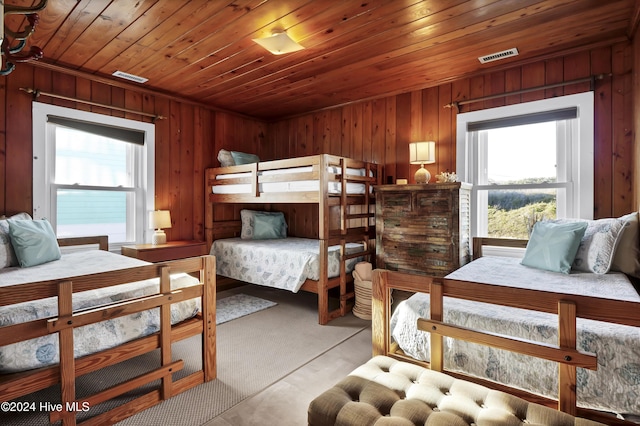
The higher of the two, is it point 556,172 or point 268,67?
point 268,67

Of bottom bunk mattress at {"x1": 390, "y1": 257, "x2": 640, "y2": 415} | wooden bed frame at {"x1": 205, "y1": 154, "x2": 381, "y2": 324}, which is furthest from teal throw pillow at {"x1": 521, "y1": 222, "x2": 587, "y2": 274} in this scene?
wooden bed frame at {"x1": 205, "y1": 154, "x2": 381, "y2": 324}

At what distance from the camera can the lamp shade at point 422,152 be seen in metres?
3.35

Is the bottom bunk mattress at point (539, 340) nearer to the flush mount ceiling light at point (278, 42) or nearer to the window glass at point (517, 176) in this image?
the window glass at point (517, 176)

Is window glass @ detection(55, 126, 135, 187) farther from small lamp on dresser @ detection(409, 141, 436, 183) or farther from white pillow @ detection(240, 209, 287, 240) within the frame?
small lamp on dresser @ detection(409, 141, 436, 183)

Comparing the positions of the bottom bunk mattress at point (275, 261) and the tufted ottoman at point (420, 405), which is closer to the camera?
the tufted ottoman at point (420, 405)

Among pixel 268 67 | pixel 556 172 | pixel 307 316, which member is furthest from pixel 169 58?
pixel 556 172

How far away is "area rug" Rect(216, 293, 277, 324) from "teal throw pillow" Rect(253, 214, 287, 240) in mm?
773

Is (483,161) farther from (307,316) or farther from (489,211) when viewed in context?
(307,316)

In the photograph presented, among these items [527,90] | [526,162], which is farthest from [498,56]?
[526,162]

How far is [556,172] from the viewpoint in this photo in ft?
9.81

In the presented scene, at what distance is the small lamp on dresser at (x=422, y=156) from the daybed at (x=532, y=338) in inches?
67.7

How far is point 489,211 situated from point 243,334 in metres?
2.57

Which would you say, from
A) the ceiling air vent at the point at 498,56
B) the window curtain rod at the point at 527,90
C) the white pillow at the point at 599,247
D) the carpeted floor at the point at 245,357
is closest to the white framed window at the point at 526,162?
the window curtain rod at the point at 527,90

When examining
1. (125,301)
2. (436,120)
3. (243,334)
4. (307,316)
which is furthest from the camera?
(436,120)
